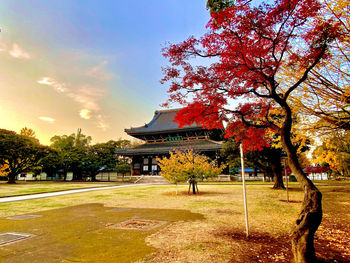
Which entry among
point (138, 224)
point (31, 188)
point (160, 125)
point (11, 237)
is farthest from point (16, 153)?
point (138, 224)

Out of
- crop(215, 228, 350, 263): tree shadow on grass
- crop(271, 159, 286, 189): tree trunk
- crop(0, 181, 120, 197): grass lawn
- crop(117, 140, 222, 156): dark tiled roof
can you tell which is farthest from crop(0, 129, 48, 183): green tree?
crop(215, 228, 350, 263): tree shadow on grass

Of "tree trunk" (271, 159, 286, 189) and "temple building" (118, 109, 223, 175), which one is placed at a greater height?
"temple building" (118, 109, 223, 175)

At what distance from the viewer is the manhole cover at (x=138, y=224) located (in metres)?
4.98

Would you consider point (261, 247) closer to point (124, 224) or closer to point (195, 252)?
point (195, 252)

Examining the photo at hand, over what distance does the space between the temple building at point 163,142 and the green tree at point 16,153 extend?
12.7m

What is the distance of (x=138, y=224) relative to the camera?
5289mm

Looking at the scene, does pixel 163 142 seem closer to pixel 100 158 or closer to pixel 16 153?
pixel 100 158

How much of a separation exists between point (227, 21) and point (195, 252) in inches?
205

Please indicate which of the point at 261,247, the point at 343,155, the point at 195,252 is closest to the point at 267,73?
the point at 261,247

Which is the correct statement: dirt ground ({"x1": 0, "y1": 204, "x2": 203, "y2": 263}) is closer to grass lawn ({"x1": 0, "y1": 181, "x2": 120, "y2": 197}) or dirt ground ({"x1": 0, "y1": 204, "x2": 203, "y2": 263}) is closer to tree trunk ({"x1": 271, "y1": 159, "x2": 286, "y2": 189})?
grass lawn ({"x1": 0, "y1": 181, "x2": 120, "y2": 197})

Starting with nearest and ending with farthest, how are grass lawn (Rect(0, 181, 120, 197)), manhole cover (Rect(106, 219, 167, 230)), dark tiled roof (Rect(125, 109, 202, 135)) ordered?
manhole cover (Rect(106, 219, 167, 230)), grass lawn (Rect(0, 181, 120, 197)), dark tiled roof (Rect(125, 109, 202, 135))

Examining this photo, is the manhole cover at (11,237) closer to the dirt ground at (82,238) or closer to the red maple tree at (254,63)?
the dirt ground at (82,238)

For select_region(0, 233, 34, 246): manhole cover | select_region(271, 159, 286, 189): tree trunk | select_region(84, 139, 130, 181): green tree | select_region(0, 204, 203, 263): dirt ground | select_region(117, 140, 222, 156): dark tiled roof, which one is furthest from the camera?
select_region(84, 139, 130, 181): green tree

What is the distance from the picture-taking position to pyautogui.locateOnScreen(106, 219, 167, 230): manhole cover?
4980mm
